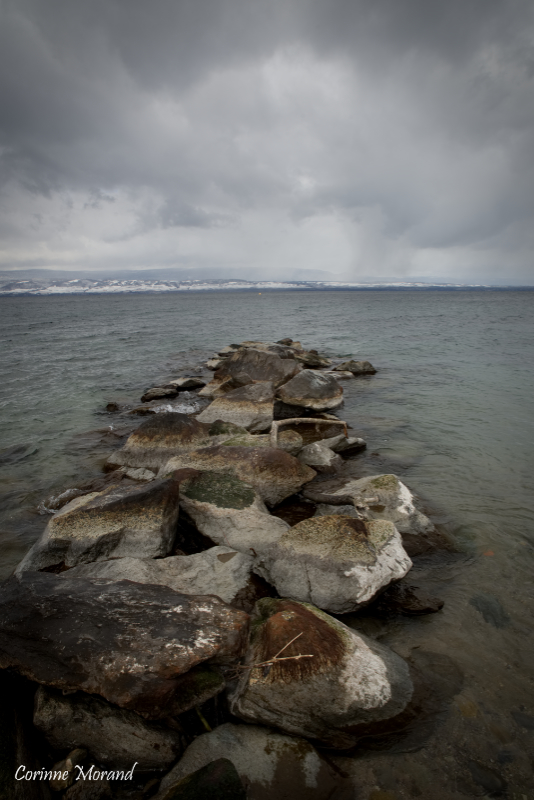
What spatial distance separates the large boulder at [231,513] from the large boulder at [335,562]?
19.8 inches

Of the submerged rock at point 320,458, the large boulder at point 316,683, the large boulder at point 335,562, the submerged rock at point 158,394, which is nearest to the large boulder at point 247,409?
the submerged rock at point 320,458

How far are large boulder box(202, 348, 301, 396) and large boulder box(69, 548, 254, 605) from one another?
9224 mm

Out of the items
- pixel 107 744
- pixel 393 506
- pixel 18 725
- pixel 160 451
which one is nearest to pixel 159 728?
pixel 107 744

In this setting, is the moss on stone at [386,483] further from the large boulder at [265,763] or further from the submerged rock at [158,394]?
the submerged rock at [158,394]

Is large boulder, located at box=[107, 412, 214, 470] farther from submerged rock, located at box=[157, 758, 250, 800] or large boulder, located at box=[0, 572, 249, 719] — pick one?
submerged rock, located at box=[157, 758, 250, 800]

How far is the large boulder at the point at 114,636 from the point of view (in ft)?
10.9

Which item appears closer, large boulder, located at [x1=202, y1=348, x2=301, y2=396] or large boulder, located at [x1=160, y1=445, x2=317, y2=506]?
large boulder, located at [x1=160, y1=445, x2=317, y2=506]

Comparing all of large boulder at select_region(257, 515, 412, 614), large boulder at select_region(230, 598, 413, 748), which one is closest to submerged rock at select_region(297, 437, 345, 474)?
large boulder at select_region(257, 515, 412, 614)

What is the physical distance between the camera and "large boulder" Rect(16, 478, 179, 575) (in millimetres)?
5605

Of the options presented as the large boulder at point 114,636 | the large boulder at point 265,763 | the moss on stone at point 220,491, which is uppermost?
the large boulder at point 114,636

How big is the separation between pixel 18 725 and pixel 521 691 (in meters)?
4.65

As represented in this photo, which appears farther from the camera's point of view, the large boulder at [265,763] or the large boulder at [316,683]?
the large boulder at [316,683]

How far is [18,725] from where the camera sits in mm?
3264

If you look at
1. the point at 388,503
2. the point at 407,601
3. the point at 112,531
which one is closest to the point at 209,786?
the point at 407,601
